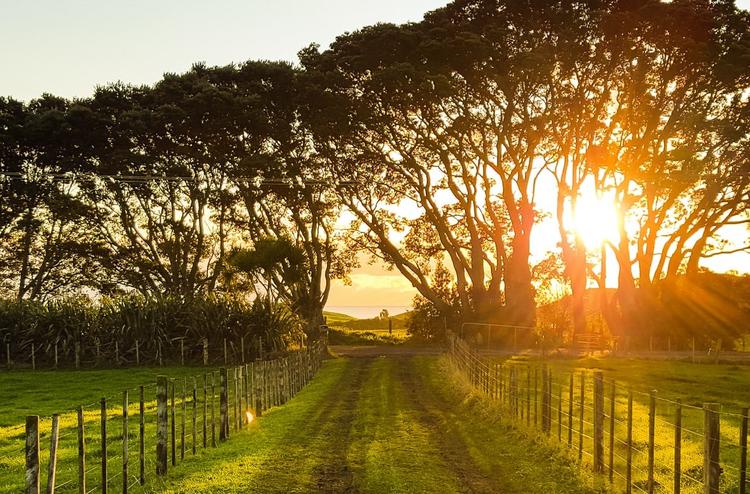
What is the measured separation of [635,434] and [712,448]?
30.4 feet

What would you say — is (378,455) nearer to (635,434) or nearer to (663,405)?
(635,434)

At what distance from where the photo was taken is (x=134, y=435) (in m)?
18.5

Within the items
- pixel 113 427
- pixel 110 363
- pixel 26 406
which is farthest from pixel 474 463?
pixel 110 363

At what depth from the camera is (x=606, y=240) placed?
167 feet

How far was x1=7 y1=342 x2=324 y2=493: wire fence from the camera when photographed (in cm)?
1079

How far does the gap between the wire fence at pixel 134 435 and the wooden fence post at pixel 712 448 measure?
725 centimetres

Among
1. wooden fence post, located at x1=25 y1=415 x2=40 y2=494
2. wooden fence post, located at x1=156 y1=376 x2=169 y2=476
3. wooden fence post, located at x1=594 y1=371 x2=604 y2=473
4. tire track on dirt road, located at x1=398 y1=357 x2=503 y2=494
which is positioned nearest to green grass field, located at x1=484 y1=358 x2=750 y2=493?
wooden fence post, located at x1=594 y1=371 x2=604 y2=473

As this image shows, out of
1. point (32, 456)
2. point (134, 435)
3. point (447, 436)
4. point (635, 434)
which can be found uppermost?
point (32, 456)

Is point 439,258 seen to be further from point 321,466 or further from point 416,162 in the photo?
point 321,466

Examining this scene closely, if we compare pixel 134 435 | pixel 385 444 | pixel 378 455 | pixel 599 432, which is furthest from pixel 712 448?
pixel 134 435

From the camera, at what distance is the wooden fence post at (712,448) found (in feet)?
30.7

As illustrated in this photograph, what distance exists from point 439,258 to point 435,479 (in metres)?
45.2

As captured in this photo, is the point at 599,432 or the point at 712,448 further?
the point at 599,432

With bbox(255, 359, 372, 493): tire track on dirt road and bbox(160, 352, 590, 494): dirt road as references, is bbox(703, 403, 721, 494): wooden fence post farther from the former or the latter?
bbox(255, 359, 372, 493): tire track on dirt road
